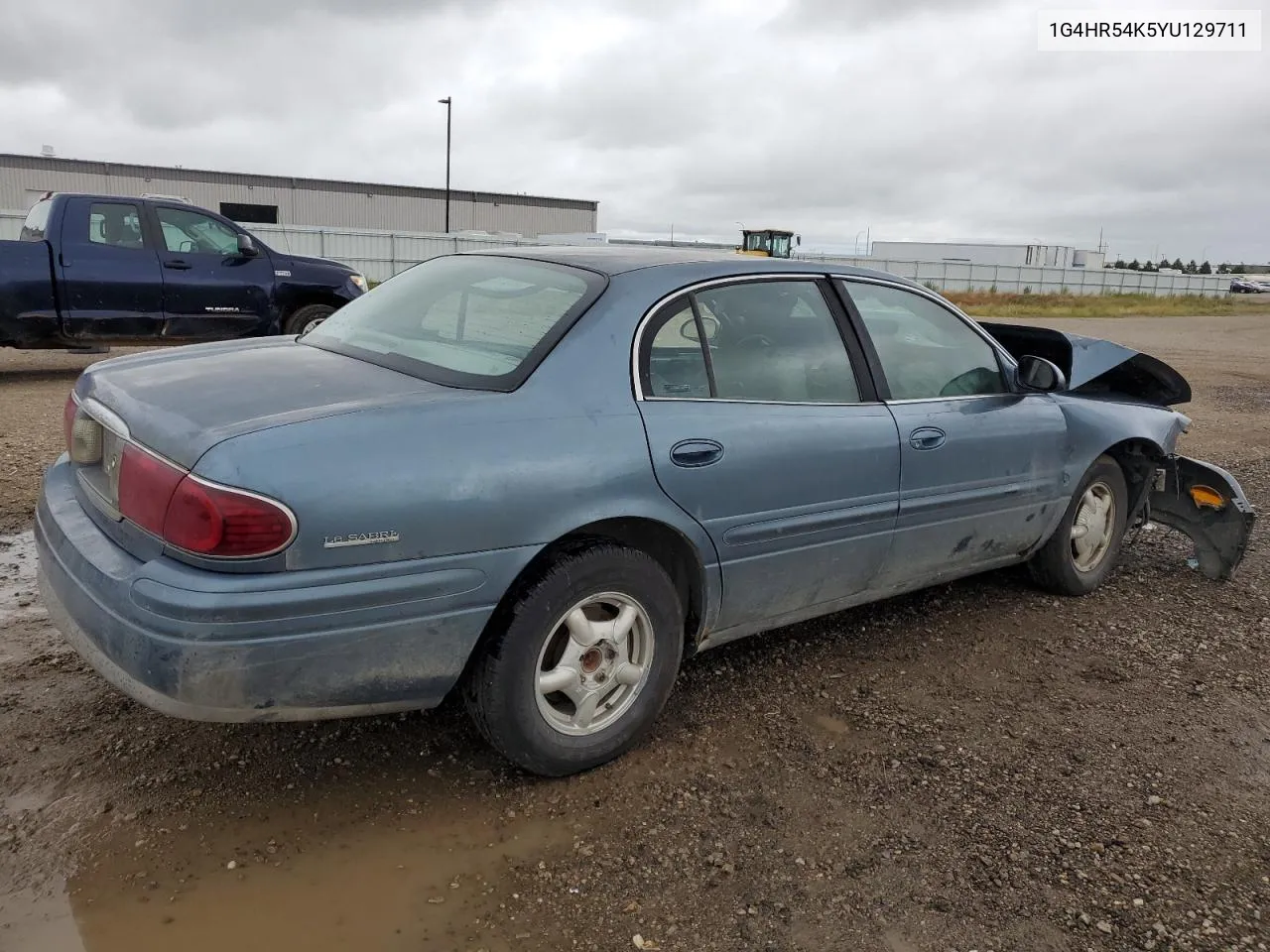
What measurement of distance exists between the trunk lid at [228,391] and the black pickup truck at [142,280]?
21.7ft

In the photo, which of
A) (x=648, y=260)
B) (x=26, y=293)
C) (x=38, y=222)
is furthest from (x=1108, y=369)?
(x=38, y=222)

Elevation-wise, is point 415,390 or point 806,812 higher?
point 415,390

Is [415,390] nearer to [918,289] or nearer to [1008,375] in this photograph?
[918,289]

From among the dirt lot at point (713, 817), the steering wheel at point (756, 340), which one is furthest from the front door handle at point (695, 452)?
the dirt lot at point (713, 817)

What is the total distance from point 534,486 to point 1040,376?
2.54 m

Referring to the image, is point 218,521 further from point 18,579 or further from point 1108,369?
point 1108,369

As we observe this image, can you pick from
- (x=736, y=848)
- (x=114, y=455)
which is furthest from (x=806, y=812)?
(x=114, y=455)

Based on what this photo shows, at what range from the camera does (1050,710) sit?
11.8 ft

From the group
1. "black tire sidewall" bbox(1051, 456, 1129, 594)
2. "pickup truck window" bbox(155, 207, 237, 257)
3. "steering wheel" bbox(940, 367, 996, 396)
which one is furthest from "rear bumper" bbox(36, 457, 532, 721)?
"pickup truck window" bbox(155, 207, 237, 257)

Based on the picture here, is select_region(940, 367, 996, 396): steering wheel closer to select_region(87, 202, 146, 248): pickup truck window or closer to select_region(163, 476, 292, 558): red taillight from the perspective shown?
select_region(163, 476, 292, 558): red taillight

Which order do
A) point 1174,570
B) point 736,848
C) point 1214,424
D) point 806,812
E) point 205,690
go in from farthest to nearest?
1. point 1214,424
2. point 1174,570
3. point 806,812
4. point 736,848
5. point 205,690

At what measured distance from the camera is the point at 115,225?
9.24m

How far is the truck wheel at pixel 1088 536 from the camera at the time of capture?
460 cm

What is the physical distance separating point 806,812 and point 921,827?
12.9 inches
